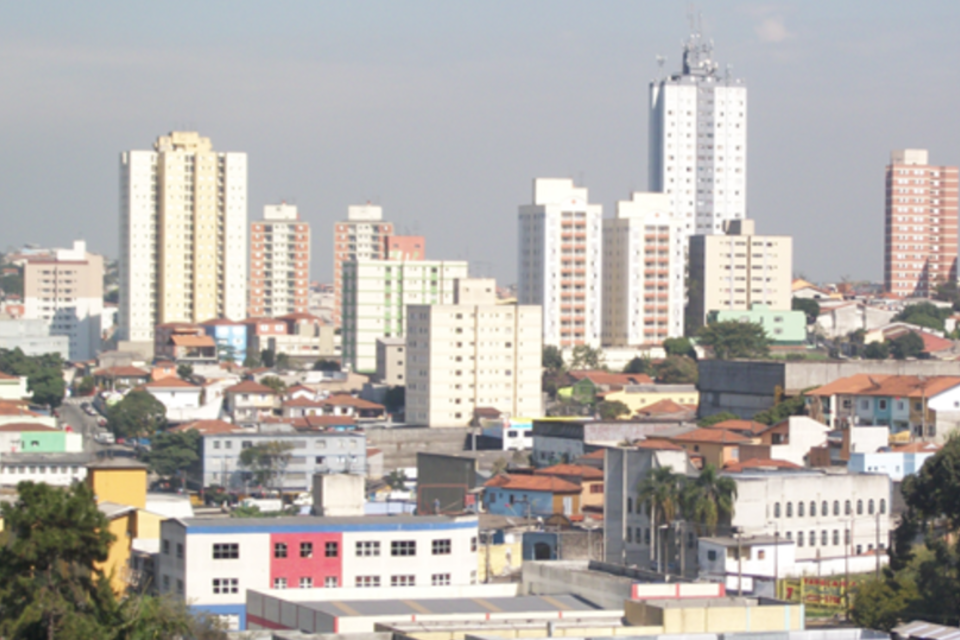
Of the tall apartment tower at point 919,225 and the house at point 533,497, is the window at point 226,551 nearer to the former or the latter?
the house at point 533,497

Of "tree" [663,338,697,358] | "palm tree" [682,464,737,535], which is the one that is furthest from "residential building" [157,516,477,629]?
"tree" [663,338,697,358]

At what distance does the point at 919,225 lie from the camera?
142375mm

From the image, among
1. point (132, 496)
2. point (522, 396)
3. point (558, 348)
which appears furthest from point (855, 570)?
point (558, 348)

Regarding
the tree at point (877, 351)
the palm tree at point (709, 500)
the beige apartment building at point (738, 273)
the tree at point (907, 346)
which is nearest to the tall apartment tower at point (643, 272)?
the beige apartment building at point (738, 273)

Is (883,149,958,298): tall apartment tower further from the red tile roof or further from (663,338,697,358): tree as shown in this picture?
the red tile roof

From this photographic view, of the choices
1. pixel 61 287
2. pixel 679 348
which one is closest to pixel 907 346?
pixel 679 348

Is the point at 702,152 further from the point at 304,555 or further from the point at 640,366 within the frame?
the point at 304,555

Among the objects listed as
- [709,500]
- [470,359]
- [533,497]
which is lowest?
[533,497]

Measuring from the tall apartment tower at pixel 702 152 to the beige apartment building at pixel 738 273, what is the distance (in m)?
20.7

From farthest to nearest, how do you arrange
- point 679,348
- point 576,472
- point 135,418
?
point 679,348 → point 135,418 → point 576,472

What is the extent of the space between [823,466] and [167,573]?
83.1ft

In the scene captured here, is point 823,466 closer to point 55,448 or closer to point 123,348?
point 55,448

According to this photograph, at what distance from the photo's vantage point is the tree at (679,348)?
102125mm

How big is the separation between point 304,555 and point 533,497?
21.9 m
